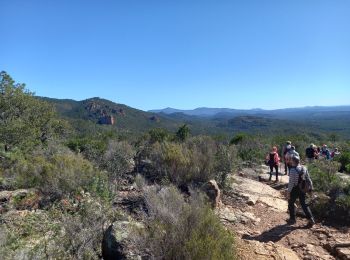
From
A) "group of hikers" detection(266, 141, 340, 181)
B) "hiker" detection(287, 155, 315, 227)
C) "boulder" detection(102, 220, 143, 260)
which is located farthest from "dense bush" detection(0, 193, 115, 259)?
"group of hikers" detection(266, 141, 340, 181)

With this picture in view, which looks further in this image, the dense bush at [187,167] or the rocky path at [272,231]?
the dense bush at [187,167]

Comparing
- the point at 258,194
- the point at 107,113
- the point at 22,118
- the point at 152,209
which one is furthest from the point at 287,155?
the point at 107,113

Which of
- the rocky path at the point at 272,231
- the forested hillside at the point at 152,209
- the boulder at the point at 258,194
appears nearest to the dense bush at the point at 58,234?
the forested hillside at the point at 152,209

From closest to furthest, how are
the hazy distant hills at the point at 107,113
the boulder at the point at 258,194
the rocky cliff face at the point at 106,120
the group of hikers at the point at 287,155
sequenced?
the boulder at the point at 258,194 → the group of hikers at the point at 287,155 → the rocky cliff face at the point at 106,120 → the hazy distant hills at the point at 107,113

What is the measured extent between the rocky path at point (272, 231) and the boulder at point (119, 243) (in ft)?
6.33

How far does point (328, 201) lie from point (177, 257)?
5.37m

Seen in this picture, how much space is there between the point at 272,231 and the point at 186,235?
10.8ft

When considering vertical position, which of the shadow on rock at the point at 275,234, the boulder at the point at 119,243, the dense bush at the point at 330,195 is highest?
the boulder at the point at 119,243

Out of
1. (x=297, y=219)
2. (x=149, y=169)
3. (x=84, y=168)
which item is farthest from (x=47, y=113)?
(x=297, y=219)

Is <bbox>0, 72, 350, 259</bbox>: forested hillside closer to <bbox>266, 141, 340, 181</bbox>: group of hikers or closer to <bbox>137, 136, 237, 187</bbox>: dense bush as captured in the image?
<bbox>137, 136, 237, 187</bbox>: dense bush

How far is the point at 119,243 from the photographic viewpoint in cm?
509

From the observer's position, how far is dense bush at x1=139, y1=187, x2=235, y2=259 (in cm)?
466

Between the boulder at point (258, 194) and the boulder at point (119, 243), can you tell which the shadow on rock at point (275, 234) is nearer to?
the boulder at point (258, 194)

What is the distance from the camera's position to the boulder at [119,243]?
5039 millimetres
